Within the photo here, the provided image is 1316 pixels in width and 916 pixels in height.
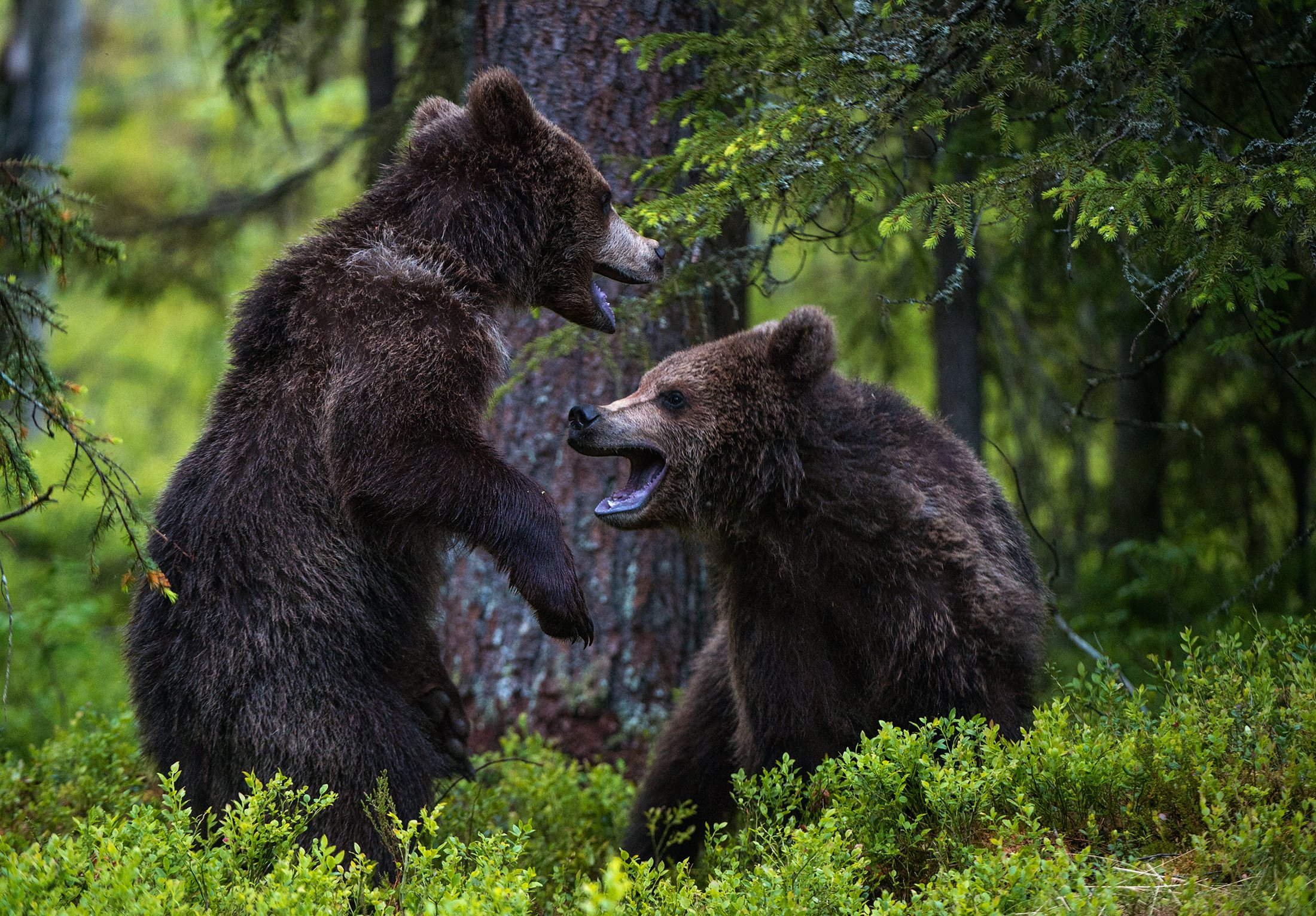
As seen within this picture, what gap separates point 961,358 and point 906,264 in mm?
758

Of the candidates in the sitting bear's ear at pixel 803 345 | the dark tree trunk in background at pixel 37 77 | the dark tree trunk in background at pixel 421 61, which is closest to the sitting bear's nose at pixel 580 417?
the sitting bear's ear at pixel 803 345

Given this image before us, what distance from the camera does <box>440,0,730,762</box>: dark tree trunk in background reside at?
625 cm

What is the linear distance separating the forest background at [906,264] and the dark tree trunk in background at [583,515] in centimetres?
2

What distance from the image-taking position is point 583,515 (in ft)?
20.9

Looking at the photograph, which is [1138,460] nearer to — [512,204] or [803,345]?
[803,345]

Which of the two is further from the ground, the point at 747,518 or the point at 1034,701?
the point at 747,518

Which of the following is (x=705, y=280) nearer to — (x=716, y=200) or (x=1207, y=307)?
(x=716, y=200)

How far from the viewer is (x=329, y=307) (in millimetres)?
4637

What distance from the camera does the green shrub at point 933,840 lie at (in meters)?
3.29

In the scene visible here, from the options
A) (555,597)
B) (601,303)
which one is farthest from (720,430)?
(555,597)

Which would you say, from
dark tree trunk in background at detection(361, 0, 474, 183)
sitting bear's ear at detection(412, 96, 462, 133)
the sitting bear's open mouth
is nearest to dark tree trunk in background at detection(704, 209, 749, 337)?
the sitting bear's open mouth

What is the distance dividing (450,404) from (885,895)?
239cm

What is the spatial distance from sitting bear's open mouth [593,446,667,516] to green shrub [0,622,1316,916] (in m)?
1.29

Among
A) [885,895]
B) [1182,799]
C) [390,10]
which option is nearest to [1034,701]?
[1182,799]
